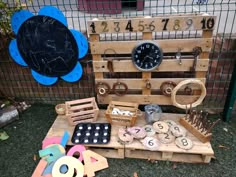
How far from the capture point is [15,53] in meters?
2.60

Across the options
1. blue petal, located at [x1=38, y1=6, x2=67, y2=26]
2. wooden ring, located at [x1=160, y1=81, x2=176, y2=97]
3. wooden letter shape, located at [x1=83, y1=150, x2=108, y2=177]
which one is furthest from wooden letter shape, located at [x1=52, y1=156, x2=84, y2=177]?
blue petal, located at [x1=38, y1=6, x2=67, y2=26]

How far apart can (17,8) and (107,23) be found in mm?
1007

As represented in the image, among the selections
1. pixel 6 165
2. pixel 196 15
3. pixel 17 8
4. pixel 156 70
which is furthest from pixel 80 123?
pixel 196 15

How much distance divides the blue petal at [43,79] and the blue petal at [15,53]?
0.56 ft

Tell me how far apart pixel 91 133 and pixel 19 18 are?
4.77 feet

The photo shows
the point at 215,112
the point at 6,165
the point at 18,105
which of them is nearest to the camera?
the point at 6,165

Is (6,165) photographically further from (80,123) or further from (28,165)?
(80,123)

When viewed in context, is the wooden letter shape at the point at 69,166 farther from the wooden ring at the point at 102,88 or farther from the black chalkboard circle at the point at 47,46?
the black chalkboard circle at the point at 47,46

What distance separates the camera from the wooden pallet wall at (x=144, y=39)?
2.10 meters

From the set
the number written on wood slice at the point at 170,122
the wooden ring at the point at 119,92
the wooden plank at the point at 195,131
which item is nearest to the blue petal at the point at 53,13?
the wooden ring at the point at 119,92

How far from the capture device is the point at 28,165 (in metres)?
2.21

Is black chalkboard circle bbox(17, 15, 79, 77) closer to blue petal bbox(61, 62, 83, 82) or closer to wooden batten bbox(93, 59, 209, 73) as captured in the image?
blue petal bbox(61, 62, 83, 82)

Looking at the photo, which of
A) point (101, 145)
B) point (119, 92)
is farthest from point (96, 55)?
point (101, 145)

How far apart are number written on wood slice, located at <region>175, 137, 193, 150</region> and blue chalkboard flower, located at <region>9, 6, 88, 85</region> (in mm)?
1323
